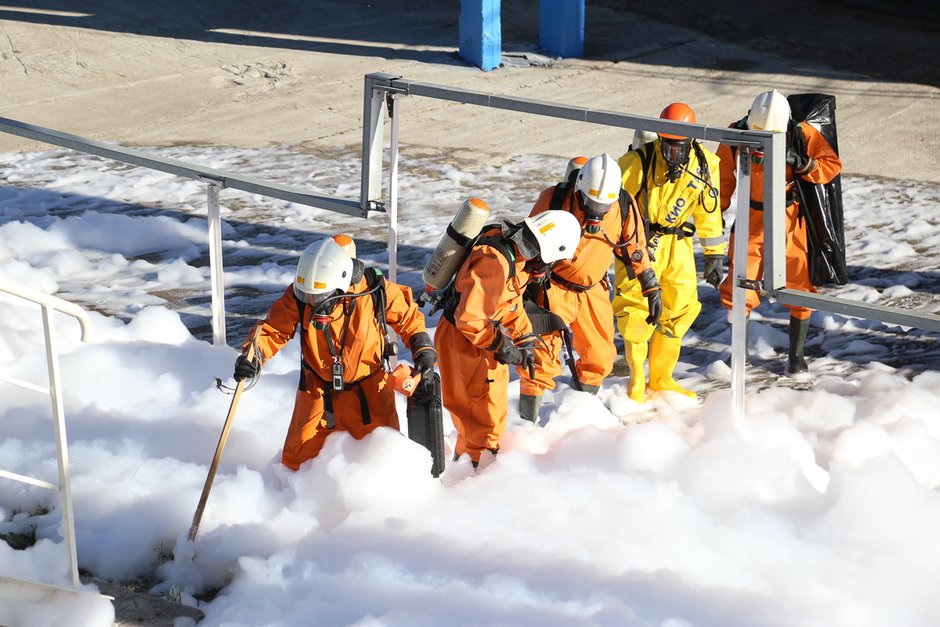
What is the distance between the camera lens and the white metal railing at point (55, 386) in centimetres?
382

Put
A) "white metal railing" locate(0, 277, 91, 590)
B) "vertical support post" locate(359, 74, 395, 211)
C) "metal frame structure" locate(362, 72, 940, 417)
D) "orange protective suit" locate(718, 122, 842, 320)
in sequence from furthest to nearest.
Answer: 1. "orange protective suit" locate(718, 122, 842, 320)
2. "vertical support post" locate(359, 74, 395, 211)
3. "metal frame structure" locate(362, 72, 940, 417)
4. "white metal railing" locate(0, 277, 91, 590)

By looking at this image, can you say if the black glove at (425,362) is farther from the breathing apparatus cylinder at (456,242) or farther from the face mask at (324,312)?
the breathing apparatus cylinder at (456,242)

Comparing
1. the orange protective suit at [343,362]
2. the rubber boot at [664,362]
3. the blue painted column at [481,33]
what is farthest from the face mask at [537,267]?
the blue painted column at [481,33]

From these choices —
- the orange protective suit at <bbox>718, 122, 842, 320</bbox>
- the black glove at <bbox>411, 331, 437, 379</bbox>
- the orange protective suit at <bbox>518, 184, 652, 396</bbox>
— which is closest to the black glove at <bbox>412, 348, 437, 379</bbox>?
the black glove at <bbox>411, 331, 437, 379</bbox>

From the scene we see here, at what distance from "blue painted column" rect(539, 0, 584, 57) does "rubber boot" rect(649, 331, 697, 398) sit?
29.4 feet

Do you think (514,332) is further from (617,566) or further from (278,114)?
(278,114)

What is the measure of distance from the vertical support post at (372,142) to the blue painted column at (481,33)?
8.49 metres

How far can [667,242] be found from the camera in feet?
21.2

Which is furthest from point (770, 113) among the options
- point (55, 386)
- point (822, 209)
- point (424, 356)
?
point (55, 386)

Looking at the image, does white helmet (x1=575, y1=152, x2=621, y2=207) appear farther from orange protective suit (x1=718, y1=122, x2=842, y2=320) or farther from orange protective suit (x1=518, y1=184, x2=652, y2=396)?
orange protective suit (x1=718, y1=122, x2=842, y2=320)

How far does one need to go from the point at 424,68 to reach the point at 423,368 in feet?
33.3

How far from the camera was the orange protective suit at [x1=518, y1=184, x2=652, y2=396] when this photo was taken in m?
5.97

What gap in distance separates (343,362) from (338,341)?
99mm

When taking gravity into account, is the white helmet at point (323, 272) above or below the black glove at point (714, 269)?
above
